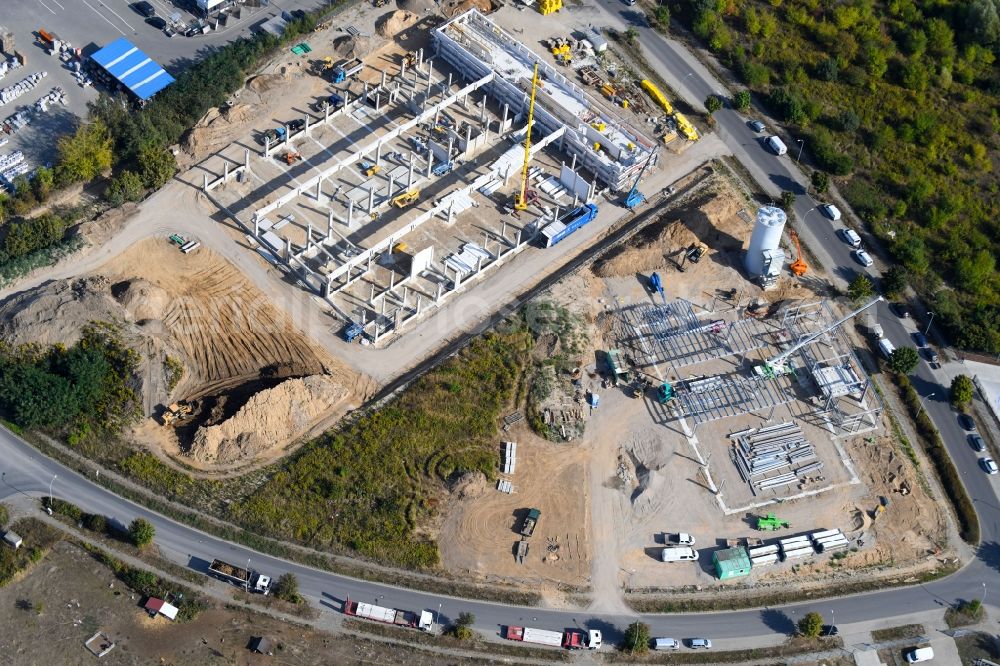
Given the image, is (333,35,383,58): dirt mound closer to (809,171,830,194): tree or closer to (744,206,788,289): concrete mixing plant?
(744,206,788,289): concrete mixing plant

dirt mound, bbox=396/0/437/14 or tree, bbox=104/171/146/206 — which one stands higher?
dirt mound, bbox=396/0/437/14

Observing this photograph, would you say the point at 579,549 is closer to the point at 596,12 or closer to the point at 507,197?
the point at 507,197

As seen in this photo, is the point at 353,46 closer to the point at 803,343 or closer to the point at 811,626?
the point at 803,343

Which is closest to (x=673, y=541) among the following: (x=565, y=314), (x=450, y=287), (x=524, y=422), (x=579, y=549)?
(x=579, y=549)

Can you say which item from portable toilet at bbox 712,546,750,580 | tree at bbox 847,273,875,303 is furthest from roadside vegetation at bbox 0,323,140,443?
tree at bbox 847,273,875,303

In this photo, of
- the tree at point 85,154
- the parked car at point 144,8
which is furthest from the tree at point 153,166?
the parked car at point 144,8

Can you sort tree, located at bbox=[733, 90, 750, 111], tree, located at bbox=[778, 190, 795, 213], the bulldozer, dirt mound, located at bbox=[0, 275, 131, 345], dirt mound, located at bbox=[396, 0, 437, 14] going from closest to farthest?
the bulldozer < dirt mound, located at bbox=[0, 275, 131, 345] < tree, located at bbox=[778, 190, 795, 213] < tree, located at bbox=[733, 90, 750, 111] < dirt mound, located at bbox=[396, 0, 437, 14]

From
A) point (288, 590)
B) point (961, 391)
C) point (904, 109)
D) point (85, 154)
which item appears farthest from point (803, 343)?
point (85, 154)
